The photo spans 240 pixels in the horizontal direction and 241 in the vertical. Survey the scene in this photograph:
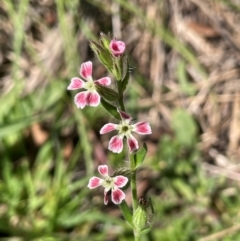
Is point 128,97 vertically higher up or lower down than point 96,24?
lower down

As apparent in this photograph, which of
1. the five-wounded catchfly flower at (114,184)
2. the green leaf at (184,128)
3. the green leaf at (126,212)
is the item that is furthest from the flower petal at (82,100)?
the green leaf at (184,128)

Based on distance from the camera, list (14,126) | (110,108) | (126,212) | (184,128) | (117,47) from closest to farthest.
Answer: (117,47) < (110,108) < (126,212) < (14,126) < (184,128)

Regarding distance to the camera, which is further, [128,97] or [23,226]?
[128,97]

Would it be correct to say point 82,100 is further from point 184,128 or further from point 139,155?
point 184,128

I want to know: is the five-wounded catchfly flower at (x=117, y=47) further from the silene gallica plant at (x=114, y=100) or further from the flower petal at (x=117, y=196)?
the flower petal at (x=117, y=196)

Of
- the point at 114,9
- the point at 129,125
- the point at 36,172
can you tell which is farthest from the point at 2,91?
the point at 129,125

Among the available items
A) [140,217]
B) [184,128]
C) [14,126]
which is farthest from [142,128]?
[184,128]

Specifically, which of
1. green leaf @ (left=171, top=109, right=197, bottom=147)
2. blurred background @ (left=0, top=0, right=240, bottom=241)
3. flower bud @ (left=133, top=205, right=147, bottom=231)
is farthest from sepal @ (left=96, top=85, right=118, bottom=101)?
green leaf @ (left=171, top=109, right=197, bottom=147)

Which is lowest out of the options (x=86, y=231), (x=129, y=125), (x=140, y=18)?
(x=129, y=125)

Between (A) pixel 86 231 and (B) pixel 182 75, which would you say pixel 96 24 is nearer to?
(B) pixel 182 75
